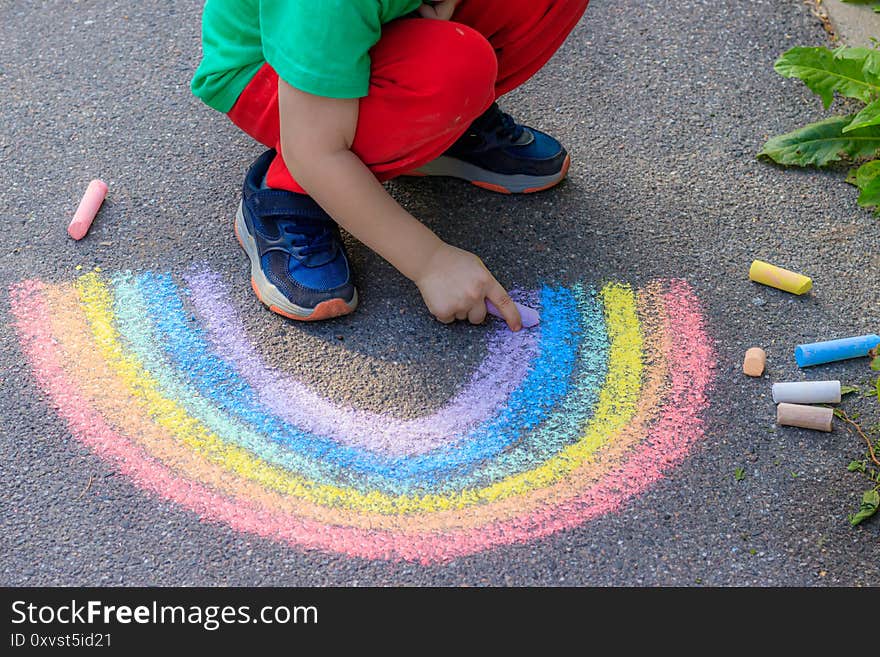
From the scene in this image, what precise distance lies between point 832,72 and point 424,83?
1191 millimetres

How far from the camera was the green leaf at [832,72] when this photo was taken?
2.43 meters

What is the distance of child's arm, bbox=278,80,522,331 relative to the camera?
1.89 metres

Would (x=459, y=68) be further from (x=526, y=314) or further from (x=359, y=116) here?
(x=526, y=314)

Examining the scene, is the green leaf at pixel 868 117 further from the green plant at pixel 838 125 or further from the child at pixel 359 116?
the child at pixel 359 116

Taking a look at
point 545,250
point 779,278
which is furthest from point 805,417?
point 545,250

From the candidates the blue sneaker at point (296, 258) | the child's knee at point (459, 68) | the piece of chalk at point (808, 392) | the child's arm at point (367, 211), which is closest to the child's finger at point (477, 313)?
the child's arm at point (367, 211)

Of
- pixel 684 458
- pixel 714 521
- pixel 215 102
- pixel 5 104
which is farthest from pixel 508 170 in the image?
pixel 5 104

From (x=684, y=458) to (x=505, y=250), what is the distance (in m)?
0.71

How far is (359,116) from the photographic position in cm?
195

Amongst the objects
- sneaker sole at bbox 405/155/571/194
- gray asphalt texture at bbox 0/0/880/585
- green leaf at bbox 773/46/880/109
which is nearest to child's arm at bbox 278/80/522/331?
gray asphalt texture at bbox 0/0/880/585

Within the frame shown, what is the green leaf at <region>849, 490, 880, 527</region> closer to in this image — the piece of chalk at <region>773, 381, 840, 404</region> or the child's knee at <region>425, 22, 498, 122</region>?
the piece of chalk at <region>773, 381, 840, 404</region>

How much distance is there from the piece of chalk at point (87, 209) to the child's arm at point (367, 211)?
25.7 inches

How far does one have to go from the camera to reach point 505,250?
2332mm
